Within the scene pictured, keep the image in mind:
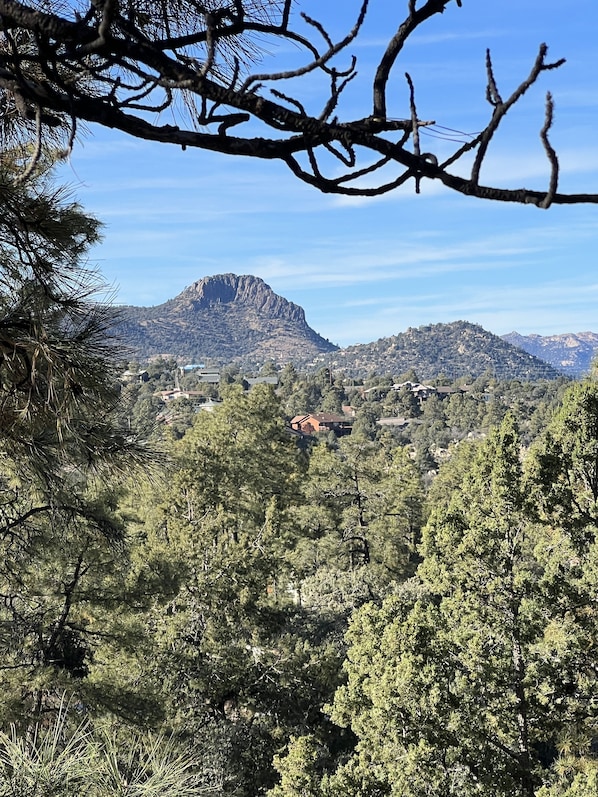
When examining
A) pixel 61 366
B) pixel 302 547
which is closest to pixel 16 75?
pixel 61 366

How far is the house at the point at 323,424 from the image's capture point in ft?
216

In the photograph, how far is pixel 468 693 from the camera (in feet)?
22.6

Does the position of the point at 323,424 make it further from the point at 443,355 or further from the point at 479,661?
the point at 443,355

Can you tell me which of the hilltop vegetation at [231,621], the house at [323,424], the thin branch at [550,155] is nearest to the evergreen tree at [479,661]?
the hilltop vegetation at [231,621]

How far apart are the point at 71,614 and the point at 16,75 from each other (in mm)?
8618

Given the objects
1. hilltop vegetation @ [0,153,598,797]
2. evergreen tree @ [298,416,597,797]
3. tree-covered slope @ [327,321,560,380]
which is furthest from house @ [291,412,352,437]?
tree-covered slope @ [327,321,560,380]

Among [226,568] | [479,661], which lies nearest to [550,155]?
[479,661]

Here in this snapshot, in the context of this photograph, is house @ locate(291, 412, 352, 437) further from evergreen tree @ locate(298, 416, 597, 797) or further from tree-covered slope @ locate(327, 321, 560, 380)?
tree-covered slope @ locate(327, 321, 560, 380)

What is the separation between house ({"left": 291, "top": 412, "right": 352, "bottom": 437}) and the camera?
65981 millimetres

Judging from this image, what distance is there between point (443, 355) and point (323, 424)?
393ft

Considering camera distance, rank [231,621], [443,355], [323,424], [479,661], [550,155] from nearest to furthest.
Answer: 1. [550,155]
2. [479,661]
3. [231,621]
4. [323,424]
5. [443,355]

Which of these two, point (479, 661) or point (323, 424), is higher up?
point (323, 424)

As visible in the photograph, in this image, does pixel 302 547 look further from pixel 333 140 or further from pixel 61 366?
pixel 333 140

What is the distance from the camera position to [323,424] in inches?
2630
